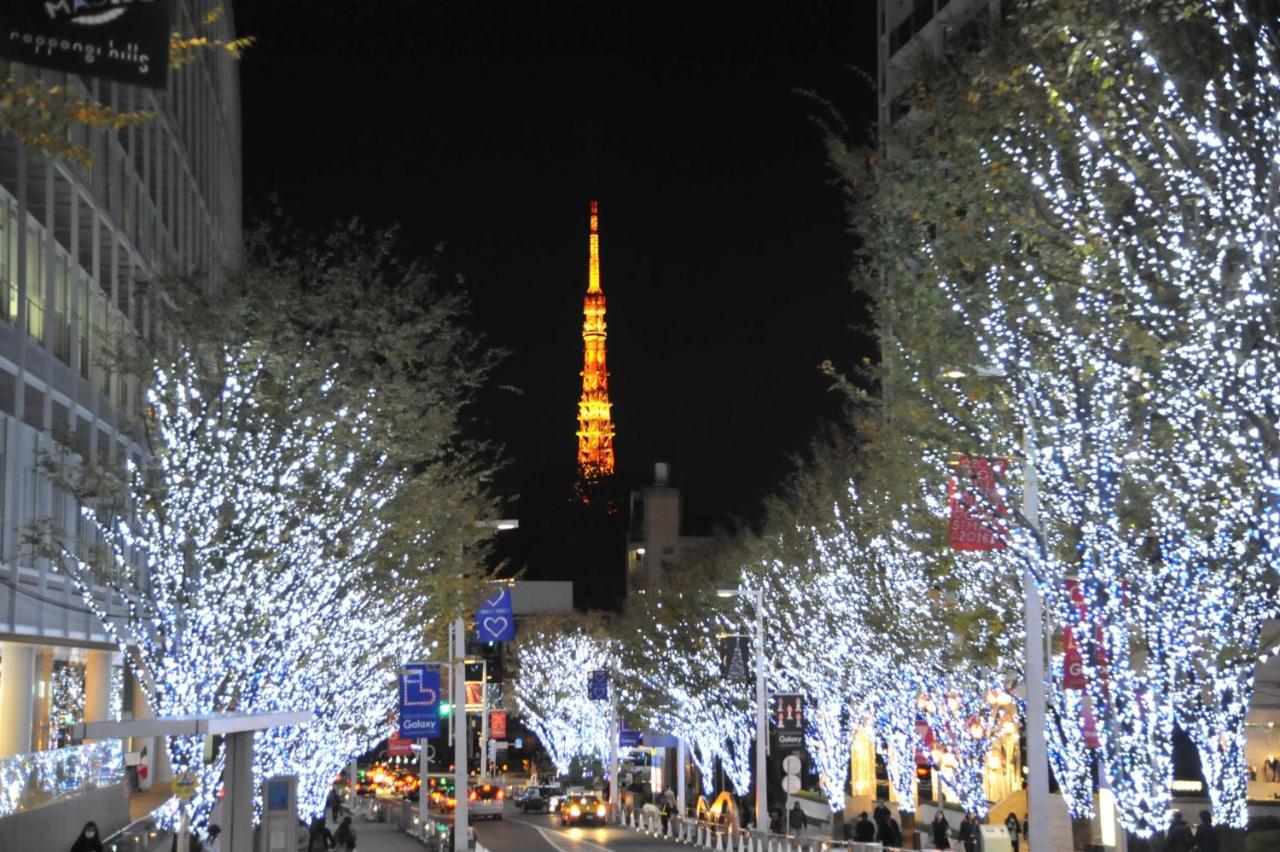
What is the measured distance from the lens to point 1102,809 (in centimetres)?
3203

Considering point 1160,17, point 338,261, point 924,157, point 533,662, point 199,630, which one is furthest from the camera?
point 533,662

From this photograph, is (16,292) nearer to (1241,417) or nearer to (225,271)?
(225,271)

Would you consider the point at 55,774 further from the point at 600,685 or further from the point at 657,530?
the point at 657,530

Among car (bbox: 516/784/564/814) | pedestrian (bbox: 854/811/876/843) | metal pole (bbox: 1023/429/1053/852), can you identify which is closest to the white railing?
metal pole (bbox: 1023/429/1053/852)

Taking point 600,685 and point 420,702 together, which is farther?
point 600,685

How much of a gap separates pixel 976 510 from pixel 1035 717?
2.90m

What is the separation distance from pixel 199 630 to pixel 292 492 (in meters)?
2.73

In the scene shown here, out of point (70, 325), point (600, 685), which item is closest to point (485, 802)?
point (600, 685)

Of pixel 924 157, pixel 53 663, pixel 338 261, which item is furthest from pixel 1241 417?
pixel 53 663

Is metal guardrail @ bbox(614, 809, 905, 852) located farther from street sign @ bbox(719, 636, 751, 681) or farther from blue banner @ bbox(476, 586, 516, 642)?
blue banner @ bbox(476, 586, 516, 642)

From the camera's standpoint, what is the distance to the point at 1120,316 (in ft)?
57.7

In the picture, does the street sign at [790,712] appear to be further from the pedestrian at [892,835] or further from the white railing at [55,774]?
the white railing at [55,774]

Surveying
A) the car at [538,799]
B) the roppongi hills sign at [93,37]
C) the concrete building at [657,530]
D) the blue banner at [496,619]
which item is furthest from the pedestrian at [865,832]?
the concrete building at [657,530]

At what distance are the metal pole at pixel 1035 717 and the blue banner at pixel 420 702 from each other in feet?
56.7
